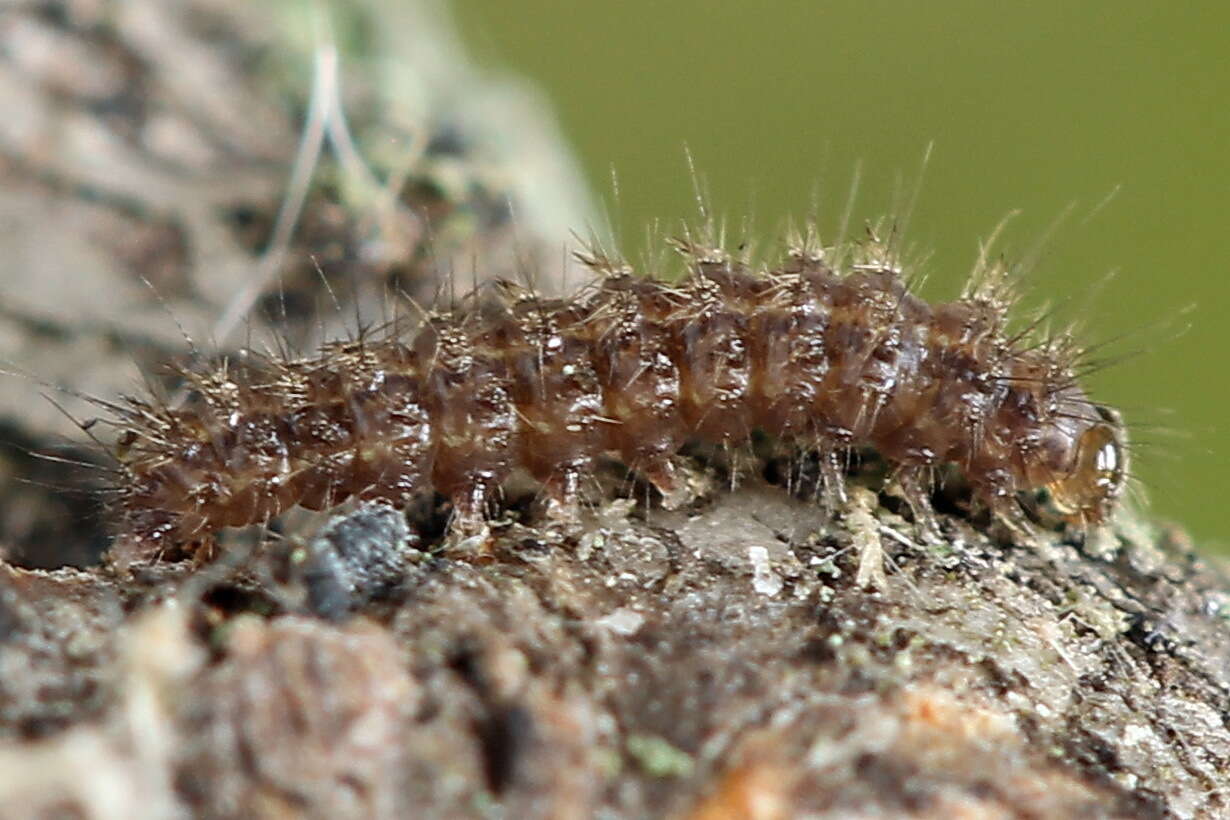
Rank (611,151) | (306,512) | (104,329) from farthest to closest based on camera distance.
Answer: (611,151)
(104,329)
(306,512)

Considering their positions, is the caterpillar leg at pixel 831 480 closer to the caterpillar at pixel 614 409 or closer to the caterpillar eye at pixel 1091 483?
the caterpillar at pixel 614 409

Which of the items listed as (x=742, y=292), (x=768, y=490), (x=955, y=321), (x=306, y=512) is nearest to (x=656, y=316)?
(x=742, y=292)

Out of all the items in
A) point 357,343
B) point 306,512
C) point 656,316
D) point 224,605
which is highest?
point 656,316

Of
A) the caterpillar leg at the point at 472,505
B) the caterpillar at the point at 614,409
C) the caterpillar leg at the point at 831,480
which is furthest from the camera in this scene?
the caterpillar at the point at 614,409

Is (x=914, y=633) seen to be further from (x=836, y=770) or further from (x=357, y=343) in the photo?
(x=357, y=343)

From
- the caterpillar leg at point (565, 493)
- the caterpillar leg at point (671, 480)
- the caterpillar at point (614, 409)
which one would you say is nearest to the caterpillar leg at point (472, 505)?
the caterpillar at point (614, 409)

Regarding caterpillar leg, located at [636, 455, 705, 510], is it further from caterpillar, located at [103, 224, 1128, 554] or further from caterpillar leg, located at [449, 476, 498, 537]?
caterpillar leg, located at [449, 476, 498, 537]

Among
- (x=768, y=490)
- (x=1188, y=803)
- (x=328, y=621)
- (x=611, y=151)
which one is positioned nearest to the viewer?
(x=328, y=621)
